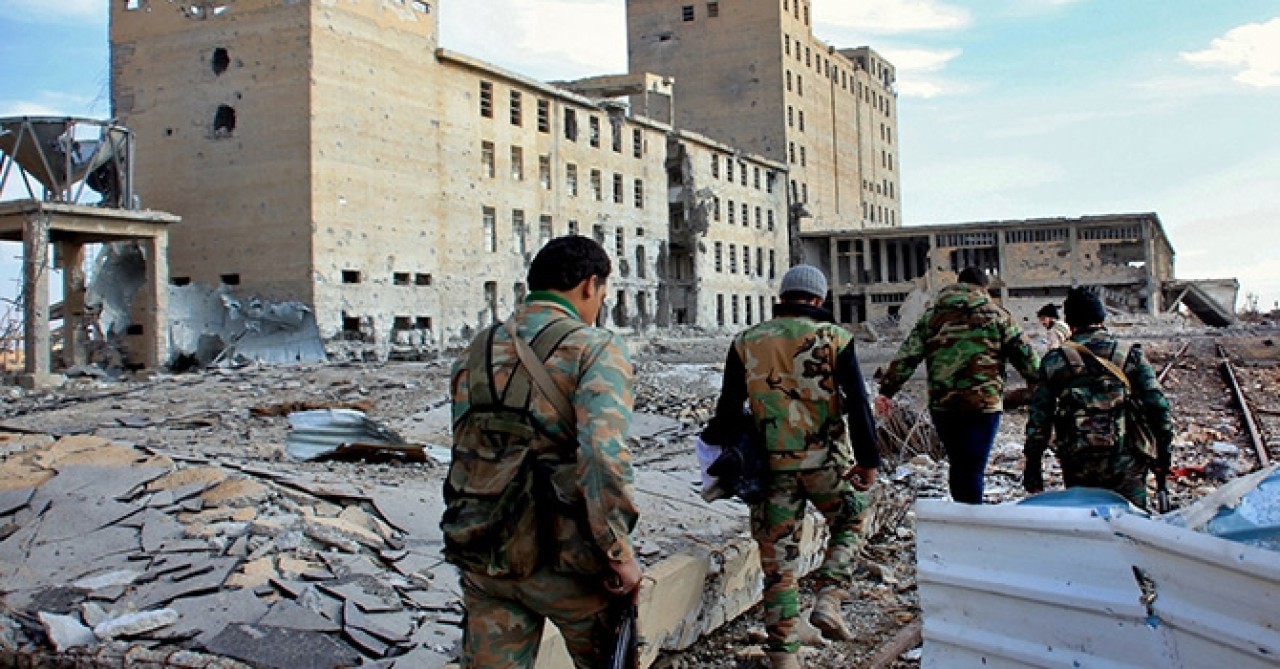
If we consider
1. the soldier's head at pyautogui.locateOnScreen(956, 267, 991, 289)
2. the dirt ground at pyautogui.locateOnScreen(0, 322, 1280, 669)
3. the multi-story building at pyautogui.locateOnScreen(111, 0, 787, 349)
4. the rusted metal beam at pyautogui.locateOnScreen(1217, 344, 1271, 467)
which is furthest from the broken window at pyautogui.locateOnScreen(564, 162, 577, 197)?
the soldier's head at pyautogui.locateOnScreen(956, 267, 991, 289)

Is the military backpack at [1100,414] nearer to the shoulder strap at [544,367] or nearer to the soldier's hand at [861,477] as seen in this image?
the soldier's hand at [861,477]

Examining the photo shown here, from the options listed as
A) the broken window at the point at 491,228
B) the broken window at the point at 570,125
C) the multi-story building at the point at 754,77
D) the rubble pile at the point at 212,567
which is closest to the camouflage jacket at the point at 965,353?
the rubble pile at the point at 212,567

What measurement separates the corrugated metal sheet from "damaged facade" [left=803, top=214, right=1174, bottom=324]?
39.4 m

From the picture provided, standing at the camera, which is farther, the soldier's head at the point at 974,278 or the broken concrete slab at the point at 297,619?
the soldier's head at the point at 974,278

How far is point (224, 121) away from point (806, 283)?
1092 inches

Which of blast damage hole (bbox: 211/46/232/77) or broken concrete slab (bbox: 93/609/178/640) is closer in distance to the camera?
broken concrete slab (bbox: 93/609/178/640)

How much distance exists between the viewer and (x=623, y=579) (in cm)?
275

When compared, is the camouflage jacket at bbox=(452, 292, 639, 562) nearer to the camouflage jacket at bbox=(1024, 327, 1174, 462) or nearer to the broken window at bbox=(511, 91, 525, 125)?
the camouflage jacket at bbox=(1024, 327, 1174, 462)

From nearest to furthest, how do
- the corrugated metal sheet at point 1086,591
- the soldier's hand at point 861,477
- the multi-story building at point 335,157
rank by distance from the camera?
the corrugated metal sheet at point 1086,591 → the soldier's hand at point 861,477 → the multi-story building at point 335,157

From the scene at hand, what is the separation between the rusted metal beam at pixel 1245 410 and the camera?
996 cm

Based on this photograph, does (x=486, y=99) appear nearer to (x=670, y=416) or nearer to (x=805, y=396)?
(x=670, y=416)

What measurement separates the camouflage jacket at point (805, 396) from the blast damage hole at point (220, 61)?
2792 centimetres

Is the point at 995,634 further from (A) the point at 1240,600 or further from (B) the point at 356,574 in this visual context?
(B) the point at 356,574

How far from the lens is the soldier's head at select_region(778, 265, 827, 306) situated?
14.1ft
